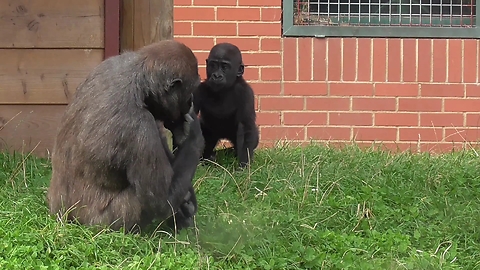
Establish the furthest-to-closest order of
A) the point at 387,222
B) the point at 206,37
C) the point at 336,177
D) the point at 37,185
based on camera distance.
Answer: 1. the point at 206,37
2. the point at 336,177
3. the point at 37,185
4. the point at 387,222

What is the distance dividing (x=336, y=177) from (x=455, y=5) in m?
2.96

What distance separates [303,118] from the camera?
7.68 meters

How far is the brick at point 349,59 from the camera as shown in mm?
7629

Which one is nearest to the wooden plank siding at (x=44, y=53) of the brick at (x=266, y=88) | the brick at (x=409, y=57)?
the brick at (x=266, y=88)

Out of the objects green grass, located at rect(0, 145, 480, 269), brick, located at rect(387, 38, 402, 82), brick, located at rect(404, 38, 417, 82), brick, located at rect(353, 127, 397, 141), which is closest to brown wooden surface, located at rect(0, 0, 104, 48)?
green grass, located at rect(0, 145, 480, 269)

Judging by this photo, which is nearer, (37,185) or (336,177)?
(37,185)

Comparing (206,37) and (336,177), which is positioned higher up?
(206,37)

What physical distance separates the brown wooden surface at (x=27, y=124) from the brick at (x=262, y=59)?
2.12m

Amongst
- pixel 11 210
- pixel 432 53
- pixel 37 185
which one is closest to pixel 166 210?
pixel 11 210

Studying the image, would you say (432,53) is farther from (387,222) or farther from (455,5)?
→ (387,222)

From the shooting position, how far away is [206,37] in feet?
25.1

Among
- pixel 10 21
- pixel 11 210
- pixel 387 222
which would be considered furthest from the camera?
pixel 10 21

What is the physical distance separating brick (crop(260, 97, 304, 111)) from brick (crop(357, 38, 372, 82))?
64 centimetres

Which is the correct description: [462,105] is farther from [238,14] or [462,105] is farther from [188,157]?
[188,157]
